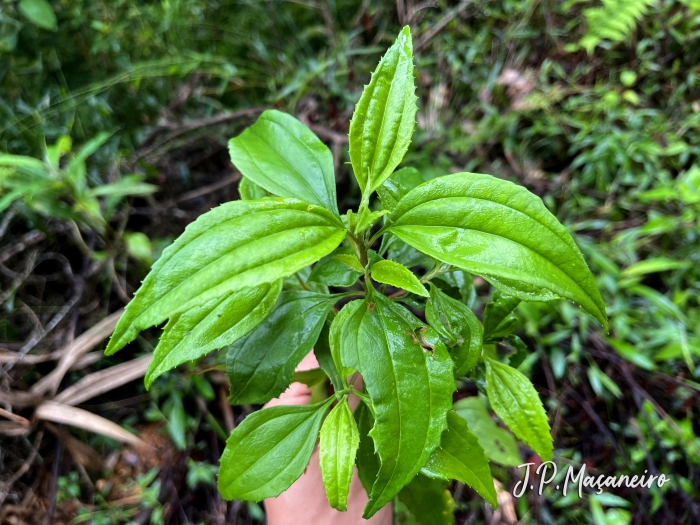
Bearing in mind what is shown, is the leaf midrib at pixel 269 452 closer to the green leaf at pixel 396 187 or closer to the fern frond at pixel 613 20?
the green leaf at pixel 396 187

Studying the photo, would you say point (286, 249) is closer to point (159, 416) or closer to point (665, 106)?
point (159, 416)

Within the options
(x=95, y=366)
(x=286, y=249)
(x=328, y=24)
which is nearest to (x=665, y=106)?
(x=328, y=24)

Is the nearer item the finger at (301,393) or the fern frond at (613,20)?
the finger at (301,393)

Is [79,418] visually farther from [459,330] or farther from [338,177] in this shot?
[459,330]

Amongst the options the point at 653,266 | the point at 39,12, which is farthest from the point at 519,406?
the point at 39,12

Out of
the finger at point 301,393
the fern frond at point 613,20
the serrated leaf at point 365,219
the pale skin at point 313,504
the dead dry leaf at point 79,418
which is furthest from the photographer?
the fern frond at point 613,20

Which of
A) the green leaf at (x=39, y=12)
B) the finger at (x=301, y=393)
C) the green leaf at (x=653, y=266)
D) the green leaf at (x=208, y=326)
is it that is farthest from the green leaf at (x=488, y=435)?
the green leaf at (x=39, y=12)

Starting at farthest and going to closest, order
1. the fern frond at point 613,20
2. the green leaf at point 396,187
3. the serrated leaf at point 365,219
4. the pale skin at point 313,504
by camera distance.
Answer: the fern frond at point 613,20, the pale skin at point 313,504, the green leaf at point 396,187, the serrated leaf at point 365,219

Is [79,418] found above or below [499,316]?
below

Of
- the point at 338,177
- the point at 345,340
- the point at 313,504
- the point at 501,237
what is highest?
the point at 501,237

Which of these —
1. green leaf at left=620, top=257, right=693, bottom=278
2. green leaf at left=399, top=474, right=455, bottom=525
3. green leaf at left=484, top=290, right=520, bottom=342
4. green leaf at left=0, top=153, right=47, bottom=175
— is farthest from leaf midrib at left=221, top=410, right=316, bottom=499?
green leaf at left=620, top=257, right=693, bottom=278
